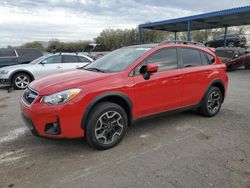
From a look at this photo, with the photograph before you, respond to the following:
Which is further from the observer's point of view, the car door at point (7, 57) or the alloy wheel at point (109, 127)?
the car door at point (7, 57)

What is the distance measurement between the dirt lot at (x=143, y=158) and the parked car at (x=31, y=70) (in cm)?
522

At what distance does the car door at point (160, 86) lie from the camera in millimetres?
4082

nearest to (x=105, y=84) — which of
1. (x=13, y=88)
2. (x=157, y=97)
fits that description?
(x=157, y=97)

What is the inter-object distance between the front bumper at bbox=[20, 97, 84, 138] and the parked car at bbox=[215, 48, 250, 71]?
13792 millimetres

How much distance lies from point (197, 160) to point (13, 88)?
8796 millimetres

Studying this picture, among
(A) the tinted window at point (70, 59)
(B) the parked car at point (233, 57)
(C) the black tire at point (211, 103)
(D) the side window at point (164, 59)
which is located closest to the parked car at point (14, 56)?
(A) the tinted window at point (70, 59)

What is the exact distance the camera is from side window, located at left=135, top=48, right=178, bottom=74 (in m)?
4.34

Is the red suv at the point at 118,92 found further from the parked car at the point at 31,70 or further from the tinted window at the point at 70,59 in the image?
the tinted window at the point at 70,59

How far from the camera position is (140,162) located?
3426 mm

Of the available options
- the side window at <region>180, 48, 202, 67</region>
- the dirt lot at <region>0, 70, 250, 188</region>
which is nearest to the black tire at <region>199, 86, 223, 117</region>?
the dirt lot at <region>0, 70, 250, 188</region>

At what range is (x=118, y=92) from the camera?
3783mm

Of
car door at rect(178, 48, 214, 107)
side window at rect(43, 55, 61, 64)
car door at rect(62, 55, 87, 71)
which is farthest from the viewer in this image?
car door at rect(62, 55, 87, 71)

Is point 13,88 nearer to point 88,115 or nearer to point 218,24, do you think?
point 88,115

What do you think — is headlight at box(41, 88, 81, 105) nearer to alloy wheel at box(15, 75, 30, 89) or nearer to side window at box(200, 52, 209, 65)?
side window at box(200, 52, 209, 65)
